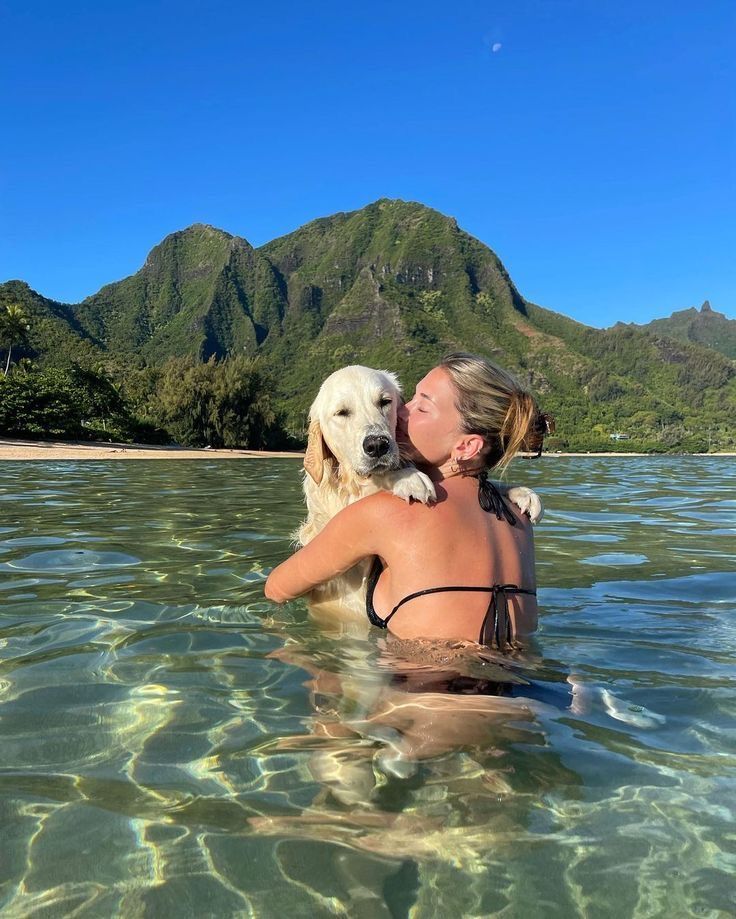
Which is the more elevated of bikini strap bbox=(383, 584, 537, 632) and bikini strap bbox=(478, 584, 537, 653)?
bikini strap bbox=(383, 584, 537, 632)

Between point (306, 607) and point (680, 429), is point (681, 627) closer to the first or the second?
point (306, 607)

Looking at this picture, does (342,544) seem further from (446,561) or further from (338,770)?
(338,770)

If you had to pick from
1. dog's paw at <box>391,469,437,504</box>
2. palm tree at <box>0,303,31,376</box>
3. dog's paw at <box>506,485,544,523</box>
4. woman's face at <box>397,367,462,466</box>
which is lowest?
dog's paw at <box>506,485,544,523</box>

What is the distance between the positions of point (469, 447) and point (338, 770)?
147 centimetres

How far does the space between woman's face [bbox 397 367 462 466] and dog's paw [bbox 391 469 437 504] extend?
333 mm

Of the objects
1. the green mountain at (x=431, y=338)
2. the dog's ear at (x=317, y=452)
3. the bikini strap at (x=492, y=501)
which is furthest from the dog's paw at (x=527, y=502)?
the green mountain at (x=431, y=338)

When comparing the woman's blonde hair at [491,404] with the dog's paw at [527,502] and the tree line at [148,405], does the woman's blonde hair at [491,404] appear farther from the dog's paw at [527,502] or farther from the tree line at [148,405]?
the tree line at [148,405]

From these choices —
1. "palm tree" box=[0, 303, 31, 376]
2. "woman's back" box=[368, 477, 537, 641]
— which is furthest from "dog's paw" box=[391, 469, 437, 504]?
"palm tree" box=[0, 303, 31, 376]

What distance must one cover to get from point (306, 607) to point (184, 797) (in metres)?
2.34

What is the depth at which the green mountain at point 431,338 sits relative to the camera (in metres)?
126

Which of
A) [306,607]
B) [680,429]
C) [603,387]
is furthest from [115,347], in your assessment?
[306,607]

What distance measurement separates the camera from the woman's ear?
3053 mm

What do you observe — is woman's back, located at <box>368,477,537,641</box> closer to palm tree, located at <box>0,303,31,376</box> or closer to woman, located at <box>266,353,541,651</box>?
woman, located at <box>266,353,541,651</box>

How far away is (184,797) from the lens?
6.81 ft
